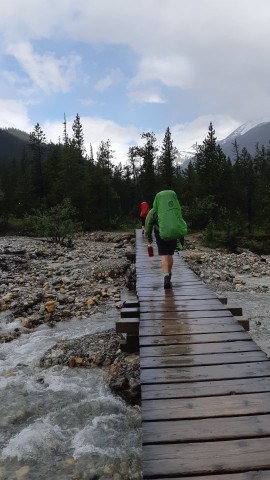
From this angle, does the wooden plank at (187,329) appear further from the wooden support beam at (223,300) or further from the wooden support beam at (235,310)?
the wooden support beam at (223,300)

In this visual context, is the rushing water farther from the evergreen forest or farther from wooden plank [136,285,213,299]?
the evergreen forest

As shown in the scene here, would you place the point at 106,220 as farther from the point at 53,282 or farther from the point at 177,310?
the point at 177,310

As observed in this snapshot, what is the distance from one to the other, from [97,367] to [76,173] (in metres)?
37.7

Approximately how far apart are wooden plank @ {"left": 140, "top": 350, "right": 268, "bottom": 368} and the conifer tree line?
2670 cm

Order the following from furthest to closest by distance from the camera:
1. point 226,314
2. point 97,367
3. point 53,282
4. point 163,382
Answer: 1. point 53,282
2. point 97,367
3. point 226,314
4. point 163,382

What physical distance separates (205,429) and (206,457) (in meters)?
0.35

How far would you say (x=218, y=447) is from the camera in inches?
118

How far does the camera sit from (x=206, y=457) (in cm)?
289

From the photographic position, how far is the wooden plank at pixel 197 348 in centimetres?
493

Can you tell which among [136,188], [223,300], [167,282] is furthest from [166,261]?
[136,188]

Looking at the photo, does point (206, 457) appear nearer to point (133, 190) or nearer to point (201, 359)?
point (201, 359)

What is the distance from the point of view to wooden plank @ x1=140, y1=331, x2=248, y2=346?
5312mm

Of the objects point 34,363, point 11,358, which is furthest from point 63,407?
point 11,358

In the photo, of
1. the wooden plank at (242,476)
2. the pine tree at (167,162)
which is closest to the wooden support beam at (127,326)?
the wooden plank at (242,476)
